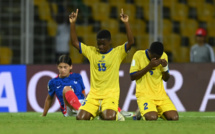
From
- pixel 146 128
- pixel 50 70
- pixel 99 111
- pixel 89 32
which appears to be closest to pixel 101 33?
pixel 99 111

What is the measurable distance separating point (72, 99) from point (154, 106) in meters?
1.22

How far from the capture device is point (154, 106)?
8.44 meters

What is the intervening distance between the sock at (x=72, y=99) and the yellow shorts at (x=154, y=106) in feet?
3.10

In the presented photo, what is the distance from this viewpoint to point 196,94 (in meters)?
12.0

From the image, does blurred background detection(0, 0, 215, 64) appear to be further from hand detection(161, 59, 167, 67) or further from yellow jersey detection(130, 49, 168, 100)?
hand detection(161, 59, 167, 67)

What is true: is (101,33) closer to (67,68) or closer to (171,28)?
(67,68)

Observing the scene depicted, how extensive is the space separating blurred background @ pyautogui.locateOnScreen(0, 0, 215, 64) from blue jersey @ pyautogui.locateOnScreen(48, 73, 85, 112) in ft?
13.1

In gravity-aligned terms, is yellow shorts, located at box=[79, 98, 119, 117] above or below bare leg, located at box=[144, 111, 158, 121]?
above

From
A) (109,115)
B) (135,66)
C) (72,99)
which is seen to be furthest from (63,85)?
(109,115)

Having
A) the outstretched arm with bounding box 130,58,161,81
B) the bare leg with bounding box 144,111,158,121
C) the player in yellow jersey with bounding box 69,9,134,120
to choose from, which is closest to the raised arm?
the player in yellow jersey with bounding box 69,9,134,120

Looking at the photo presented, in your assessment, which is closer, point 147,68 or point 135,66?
point 147,68

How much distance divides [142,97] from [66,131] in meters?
2.70

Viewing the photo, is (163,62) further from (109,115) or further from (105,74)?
(109,115)

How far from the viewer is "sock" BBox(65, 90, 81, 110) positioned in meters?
8.61
